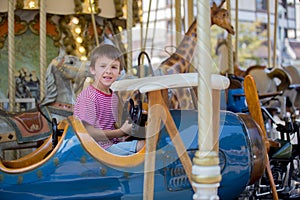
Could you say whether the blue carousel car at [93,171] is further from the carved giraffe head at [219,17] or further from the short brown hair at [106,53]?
the carved giraffe head at [219,17]

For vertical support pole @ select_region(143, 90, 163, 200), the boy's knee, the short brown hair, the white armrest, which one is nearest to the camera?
the white armrest

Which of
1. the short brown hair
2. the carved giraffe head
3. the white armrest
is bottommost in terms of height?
the white armrest

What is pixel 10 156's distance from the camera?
16.6ft

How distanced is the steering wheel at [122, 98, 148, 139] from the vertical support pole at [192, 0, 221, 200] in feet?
2.69

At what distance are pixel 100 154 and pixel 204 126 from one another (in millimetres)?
830

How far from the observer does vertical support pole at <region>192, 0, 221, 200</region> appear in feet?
5.90

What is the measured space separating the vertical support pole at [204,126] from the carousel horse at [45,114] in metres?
2.26

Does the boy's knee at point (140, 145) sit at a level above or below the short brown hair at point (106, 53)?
below

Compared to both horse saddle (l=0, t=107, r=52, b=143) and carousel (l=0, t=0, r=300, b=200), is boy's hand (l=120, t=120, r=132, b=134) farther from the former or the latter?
horse saddle (l=0, t=107, r=52, b=143)

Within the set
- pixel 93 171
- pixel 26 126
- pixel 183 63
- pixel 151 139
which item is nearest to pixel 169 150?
pixel 151 139

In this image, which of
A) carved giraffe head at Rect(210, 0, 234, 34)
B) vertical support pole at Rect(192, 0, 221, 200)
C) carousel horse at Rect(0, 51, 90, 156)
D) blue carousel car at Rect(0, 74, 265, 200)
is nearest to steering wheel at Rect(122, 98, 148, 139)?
blue carousel car at Rect(0, 74, 265, 200)

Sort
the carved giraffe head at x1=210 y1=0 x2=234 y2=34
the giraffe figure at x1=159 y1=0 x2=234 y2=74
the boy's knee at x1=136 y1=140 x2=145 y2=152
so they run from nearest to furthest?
1. the boy's knee at x1=136 y1=140 x2=145 y2=152
2. the giraffe figure at x1=159 y1=0 x2=234 y2=74
3. the carved giraffe head at x1=210 y1=0 x2=234 y2=34

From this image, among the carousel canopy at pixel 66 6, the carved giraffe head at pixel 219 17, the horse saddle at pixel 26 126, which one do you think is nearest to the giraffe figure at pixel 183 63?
the carved giraffe head at pixel 219 17

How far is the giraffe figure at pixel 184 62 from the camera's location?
279 centimetres
